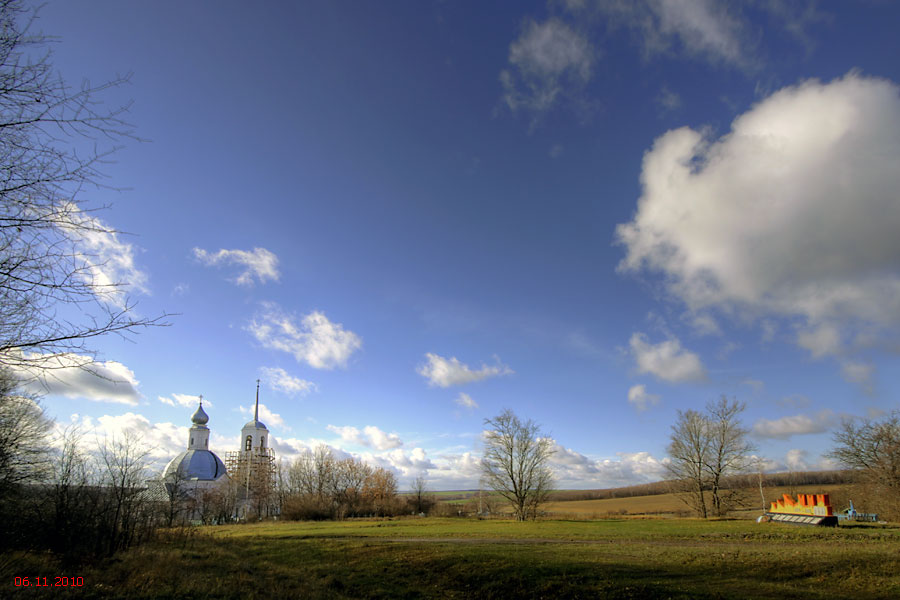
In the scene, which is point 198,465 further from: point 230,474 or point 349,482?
point 349,482

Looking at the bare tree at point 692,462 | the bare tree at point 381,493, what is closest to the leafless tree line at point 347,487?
the bare tree at point 381,493

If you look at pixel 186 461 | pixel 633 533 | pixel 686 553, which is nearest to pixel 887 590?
pixel 686 553

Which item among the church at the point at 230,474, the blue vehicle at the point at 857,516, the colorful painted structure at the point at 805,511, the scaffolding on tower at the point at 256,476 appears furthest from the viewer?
the scaffolding on tower at the point at 256,476

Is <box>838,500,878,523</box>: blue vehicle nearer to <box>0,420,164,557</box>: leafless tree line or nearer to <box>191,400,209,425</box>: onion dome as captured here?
Answer: <box>0,420,164,557</box>: leafless tree line

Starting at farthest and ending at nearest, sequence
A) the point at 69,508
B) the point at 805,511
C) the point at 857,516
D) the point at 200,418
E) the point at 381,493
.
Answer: the point at 200,418, the point at 381,493, the point at 857,516, the point at 805,511, the point at 69,508

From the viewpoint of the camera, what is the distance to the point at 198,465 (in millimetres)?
82438

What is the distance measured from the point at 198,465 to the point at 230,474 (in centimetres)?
831

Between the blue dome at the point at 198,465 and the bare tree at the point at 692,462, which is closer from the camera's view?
the bare tree at the point at 692,462

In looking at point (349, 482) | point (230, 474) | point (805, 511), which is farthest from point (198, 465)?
point (805, 511)

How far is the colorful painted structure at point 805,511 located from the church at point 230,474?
64031 mm

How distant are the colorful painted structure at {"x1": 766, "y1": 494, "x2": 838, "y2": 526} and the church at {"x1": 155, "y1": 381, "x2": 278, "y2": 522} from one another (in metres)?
64.0

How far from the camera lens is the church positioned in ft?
226

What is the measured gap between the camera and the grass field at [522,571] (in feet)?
38.6

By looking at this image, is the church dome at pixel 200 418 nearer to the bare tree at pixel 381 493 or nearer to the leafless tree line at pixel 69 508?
the bare tree at pixel 381 493
